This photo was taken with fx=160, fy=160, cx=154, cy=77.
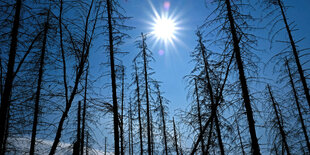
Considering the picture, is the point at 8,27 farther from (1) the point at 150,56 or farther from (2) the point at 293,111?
(2) the point at 293,111

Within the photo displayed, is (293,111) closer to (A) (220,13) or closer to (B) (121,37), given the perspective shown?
(A) (220,13)

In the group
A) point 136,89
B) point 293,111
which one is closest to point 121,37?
point 136,89

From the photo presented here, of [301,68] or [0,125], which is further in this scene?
[301,68]

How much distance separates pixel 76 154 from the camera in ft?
5.90

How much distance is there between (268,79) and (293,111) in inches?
335

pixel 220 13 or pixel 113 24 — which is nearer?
pixel 220 13

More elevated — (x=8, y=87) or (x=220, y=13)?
(x=220, y=13)

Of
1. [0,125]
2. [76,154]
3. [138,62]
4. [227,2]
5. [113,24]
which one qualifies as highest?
[138,62]

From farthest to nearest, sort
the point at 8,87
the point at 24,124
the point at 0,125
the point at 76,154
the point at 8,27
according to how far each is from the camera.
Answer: the point at 24,124 < the point at 8,27 < the point at 76,154 < the point at 8,87 < the point at 0,125

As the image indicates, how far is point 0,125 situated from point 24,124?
1.57 m

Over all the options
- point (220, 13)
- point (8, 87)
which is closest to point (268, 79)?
point (220, 13)

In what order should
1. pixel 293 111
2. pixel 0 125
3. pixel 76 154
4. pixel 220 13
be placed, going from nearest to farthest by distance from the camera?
pixel 0 125, pixel 76 154, pixel 220 13, pixel 293 111

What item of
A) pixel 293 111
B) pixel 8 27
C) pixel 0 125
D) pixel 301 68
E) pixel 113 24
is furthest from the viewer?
pixel 293 111

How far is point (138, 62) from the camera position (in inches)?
559
